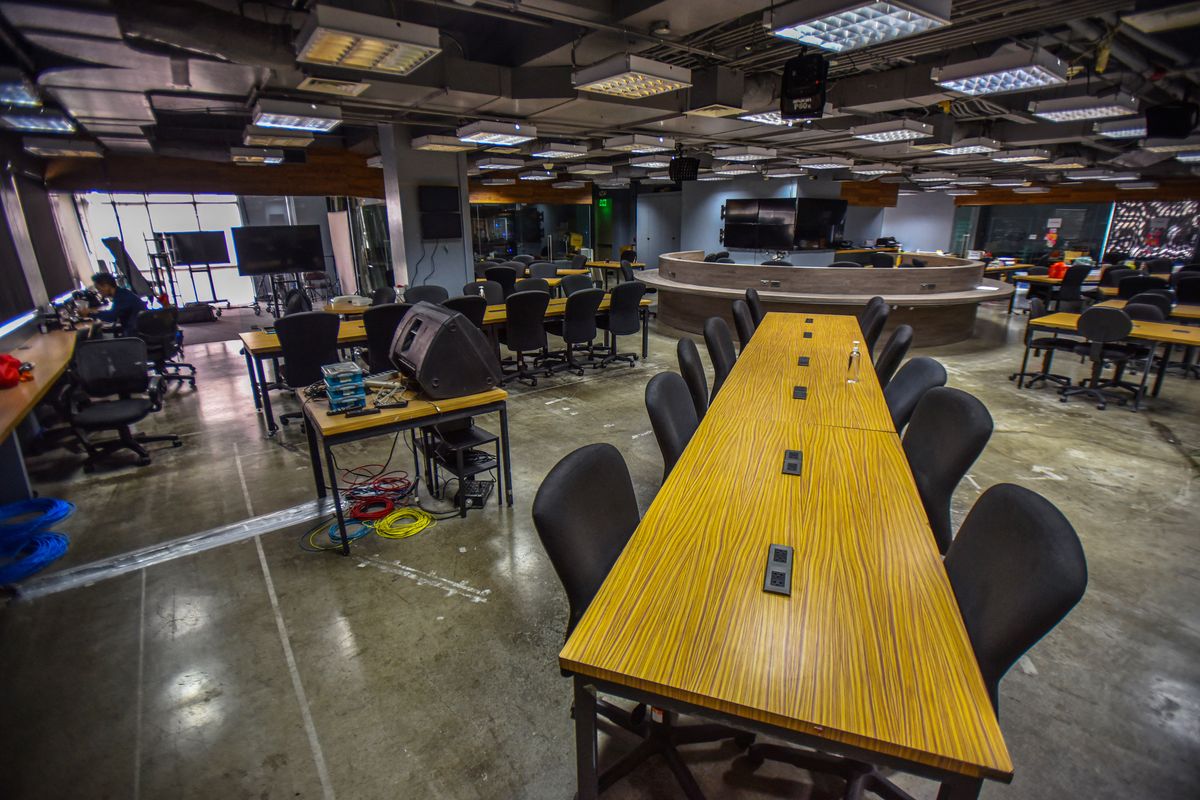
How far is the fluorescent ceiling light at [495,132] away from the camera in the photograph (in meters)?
5.82

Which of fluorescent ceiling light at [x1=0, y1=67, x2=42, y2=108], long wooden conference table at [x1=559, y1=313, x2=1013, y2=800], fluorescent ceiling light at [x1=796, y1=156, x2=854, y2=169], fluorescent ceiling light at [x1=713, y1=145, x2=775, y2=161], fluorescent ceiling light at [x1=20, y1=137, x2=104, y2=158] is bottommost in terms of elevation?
long wooden conference table at [x1=559, y1=313, x2=1013, y2=800]

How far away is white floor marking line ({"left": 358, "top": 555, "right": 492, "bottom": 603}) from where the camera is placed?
2.74 m

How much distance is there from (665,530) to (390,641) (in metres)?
1.52

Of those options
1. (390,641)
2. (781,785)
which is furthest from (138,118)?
(781,785)

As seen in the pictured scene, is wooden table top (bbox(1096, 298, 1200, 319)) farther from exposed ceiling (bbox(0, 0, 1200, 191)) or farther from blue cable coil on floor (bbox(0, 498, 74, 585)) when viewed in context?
blue cable coil on floor (bbox(0, 498, 74, 585))

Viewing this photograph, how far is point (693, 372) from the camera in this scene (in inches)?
121

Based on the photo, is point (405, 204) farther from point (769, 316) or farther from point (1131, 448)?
point (1131, 448)

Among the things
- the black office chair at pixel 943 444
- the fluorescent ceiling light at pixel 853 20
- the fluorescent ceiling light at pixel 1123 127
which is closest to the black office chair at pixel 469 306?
the fluorescent ceiling light at pixel 853 20

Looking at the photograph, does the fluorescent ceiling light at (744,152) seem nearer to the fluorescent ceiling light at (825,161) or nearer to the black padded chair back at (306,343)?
the fluorescent ceiling light at (825,161)

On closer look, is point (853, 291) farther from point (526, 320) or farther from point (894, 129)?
point (526, 320)

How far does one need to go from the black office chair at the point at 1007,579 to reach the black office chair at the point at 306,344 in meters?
4.38

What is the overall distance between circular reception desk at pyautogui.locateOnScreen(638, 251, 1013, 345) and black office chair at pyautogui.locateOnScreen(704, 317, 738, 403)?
12.8ft

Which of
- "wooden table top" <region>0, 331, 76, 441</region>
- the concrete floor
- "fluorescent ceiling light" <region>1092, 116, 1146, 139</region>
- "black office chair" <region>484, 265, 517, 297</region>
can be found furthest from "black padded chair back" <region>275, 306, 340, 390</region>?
"fluorescent ceiling light" <region>1092, 116, 1146, 139</region>

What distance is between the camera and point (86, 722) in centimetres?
206
